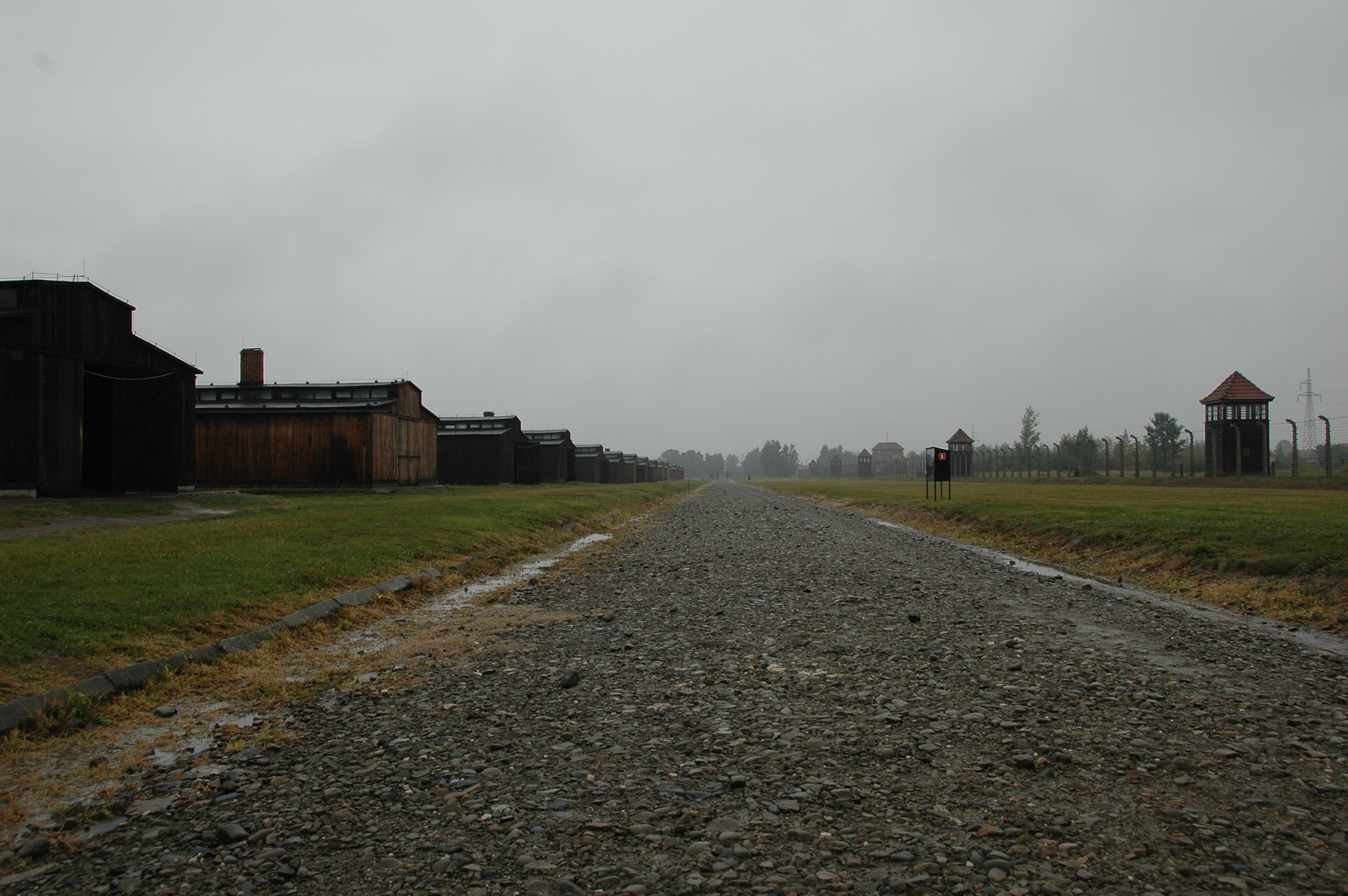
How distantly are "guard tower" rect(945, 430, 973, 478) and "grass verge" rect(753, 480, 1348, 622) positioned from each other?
67.4 metres

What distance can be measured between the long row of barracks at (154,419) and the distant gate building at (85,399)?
38 mm

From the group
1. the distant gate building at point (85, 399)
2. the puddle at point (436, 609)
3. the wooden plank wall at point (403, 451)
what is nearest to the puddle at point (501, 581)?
the puddle at point (436, 609)

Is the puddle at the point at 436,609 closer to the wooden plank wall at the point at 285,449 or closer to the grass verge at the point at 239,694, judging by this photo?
the grass verge at the point at 239,694

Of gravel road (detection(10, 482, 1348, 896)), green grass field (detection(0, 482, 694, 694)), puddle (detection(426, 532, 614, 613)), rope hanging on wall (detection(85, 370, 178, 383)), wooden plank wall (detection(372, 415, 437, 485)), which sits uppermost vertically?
rope hanging on wall (detection(85, 370, 178, 383))

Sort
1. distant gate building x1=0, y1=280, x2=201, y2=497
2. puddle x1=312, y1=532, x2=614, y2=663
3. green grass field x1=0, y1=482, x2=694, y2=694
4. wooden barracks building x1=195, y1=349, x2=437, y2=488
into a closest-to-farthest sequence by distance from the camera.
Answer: green grass field x1=0, y1=482, x2=694, y2=694 < puddle x1=312, y1=532, x2=614, y2=663 < distant gate building x1=0, y1=280, x2=201, y2=497 < wooden barracks building x1=195, y1=349, x2=437, y2=488

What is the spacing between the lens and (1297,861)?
3562 millimetres

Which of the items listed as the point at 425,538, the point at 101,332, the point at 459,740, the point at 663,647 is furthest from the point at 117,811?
the point at 101,332

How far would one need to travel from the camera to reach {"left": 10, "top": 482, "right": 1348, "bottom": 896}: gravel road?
11.8ft

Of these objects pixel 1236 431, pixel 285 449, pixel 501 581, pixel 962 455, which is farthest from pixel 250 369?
pixel 962 455

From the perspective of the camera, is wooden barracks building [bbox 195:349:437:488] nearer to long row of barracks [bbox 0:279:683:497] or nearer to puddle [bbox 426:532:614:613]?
long row of barracks [bbox 0:279:683:497]

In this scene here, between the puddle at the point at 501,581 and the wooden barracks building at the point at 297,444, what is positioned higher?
the wooden barracks building at the point at 297,444

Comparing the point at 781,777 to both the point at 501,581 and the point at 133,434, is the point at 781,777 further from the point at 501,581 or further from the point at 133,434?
the point at 133,434

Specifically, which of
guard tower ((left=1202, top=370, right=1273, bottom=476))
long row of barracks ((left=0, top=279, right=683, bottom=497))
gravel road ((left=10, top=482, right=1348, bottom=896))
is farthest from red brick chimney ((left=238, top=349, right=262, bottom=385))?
guard tower ((left=1202, top=370, right=1273, bottom=476))

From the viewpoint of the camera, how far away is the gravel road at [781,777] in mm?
3605
